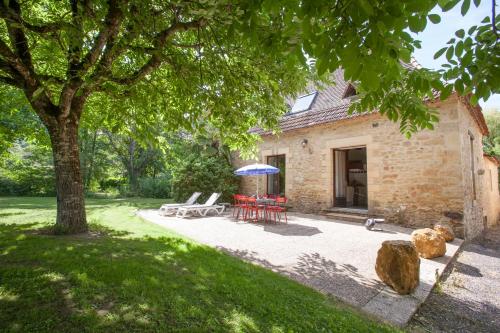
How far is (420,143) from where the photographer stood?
7625mm

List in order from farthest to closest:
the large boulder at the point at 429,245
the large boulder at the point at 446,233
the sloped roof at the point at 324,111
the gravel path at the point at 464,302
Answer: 1. the sloped roof at the point at 324,111
2. the large boulder at the point at 446,233
3. the large boulder at the point at 429,245
4. the gravel path at the point at 464,302

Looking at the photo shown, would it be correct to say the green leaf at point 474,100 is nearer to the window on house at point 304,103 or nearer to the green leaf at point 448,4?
the green leaf at point 448,4

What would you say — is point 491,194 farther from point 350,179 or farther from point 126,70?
point 126,70

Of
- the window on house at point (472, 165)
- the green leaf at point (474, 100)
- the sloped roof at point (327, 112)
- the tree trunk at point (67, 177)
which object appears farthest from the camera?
the sloped roof at point (327, 112)

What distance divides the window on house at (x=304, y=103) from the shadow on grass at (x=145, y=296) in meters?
9.01

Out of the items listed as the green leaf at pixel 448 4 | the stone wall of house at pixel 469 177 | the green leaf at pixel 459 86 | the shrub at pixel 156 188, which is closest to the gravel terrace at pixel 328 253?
the stone wall of house at pixel 469 177

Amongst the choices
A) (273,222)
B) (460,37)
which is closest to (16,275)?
(460,37)

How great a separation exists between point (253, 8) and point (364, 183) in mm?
12086

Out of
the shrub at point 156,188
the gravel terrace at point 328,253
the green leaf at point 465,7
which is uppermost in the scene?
the green leaf at point 465,7

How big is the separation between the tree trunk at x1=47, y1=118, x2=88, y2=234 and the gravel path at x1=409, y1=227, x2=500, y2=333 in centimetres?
550

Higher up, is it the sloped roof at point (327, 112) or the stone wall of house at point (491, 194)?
the sloped roof at point (327, 112)

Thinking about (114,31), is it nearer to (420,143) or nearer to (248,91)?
(248,91)

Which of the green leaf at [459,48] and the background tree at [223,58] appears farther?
the green leaf at [459,48]

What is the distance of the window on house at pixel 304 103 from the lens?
11625mm
